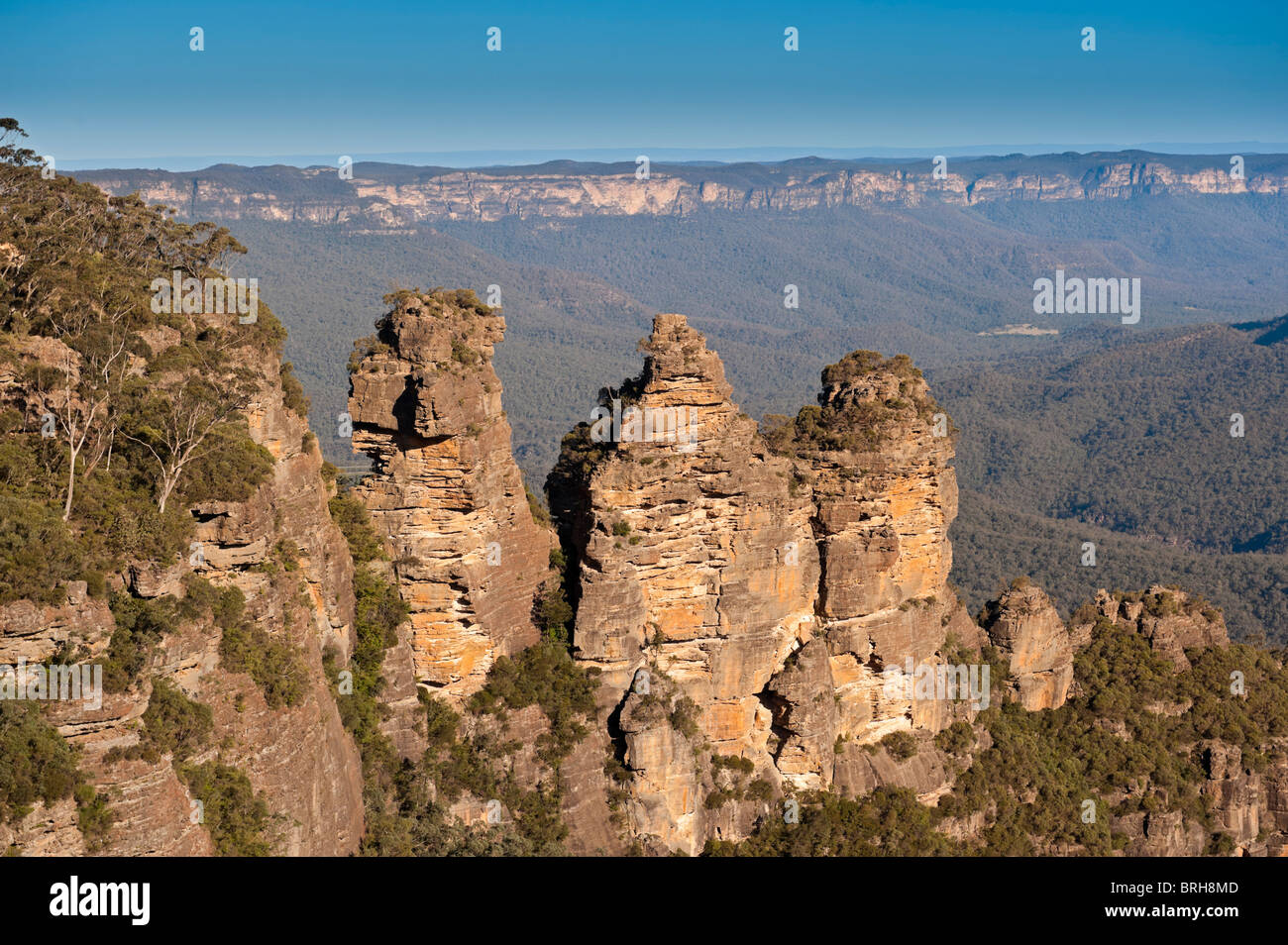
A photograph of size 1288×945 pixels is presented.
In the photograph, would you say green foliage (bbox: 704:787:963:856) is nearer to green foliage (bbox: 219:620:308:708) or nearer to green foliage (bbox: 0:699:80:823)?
green foliage (bbox: 219:620:308:708)

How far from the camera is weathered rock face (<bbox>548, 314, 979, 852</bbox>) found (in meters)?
34.0

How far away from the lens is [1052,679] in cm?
4434

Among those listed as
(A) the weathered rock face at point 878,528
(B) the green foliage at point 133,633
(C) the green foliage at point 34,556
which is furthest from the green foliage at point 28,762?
(A) the weathered rock face at point 878,528

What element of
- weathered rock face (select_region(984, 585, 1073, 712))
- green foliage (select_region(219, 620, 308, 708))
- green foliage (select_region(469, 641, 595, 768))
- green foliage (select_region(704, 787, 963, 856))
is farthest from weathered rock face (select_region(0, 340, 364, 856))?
weathered rock face (select_region(984, 585, 1073, 712))

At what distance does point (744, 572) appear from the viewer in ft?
116

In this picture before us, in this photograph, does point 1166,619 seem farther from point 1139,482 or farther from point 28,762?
point 1139,482

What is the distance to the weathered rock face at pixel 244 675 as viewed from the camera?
1895 cm

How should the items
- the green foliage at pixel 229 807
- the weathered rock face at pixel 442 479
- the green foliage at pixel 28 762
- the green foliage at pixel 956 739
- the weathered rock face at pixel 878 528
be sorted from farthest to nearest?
1. the green foliage at pixel 956 739
2. the weathered rock face at pixel 878 528
3. the weathered rock face at pixel 442 479
4. the green foliage at pixel 229 807
5. the green foliage at pixel 28 762

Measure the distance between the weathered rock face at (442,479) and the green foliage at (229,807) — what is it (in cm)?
1002

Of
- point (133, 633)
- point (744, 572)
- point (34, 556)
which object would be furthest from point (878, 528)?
point (34, 556)

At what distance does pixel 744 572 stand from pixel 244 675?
16.5 meters

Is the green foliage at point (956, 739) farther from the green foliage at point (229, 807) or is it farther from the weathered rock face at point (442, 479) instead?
the green foliage at point (229, 807)
